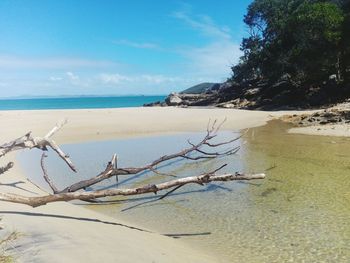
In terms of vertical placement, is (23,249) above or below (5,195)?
below

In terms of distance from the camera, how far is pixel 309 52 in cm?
3781

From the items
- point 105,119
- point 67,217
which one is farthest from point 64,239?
point 105,119

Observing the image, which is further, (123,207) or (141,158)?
(141,158)

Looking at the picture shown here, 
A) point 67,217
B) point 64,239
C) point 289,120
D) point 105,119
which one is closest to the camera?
point 64,239

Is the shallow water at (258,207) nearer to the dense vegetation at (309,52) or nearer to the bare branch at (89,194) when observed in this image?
the bare branch at (89,194)

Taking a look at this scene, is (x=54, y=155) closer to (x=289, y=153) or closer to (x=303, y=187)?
(x=289, y=153)

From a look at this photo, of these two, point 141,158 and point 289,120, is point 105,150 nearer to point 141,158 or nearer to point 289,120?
point 141,158

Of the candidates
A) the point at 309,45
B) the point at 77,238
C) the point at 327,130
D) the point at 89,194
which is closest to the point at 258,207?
the point at 89,194

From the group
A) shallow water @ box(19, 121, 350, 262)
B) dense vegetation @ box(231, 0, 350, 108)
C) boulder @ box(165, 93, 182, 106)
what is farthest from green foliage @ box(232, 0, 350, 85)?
shallow water @ box(19, 121, 350, 262)

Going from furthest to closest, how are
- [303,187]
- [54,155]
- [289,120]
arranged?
1. [289,120]
2. [54,155]
3. [303,187]

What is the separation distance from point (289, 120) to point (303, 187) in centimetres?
1987

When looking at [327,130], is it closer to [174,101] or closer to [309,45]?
[309,45]

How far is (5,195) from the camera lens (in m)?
5.82

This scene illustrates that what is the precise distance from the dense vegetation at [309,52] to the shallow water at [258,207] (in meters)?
21.9
